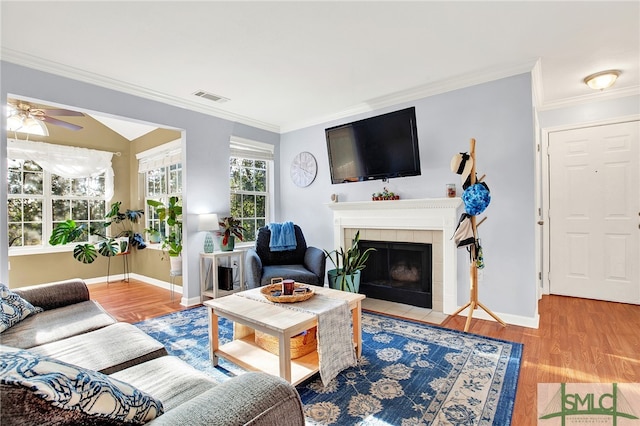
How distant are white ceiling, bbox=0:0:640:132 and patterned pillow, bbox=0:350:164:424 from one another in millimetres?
2132

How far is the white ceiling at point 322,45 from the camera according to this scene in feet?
6.84

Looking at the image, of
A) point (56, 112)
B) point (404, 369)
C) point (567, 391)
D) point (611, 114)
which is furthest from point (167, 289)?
point (611, 114)

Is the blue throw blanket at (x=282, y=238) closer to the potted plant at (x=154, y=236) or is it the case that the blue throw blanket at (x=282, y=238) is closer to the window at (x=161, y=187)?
the window at (x=161, y=187)

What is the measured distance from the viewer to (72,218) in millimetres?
4867

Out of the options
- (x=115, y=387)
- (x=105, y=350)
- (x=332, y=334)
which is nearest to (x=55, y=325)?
(x=105, y=350)

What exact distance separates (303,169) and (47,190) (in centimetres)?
378

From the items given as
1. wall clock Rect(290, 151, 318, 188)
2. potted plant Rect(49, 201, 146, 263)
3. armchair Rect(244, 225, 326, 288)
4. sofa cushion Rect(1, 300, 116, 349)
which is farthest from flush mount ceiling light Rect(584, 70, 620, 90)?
potted plant Rect(49, 201, 146, 263)

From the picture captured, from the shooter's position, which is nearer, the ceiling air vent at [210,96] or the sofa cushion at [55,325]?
the sofa cushion at [55,325]

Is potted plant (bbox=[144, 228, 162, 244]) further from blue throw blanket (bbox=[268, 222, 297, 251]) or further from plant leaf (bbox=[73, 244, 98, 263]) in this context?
blue throw blanket (bbox=[268, 222, 297, 251])

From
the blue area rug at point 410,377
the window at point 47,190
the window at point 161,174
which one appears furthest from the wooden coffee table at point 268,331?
the window at point 47,190

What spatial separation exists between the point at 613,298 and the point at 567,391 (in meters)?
2.58

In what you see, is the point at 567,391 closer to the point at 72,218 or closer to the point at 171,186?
the point at 171,186

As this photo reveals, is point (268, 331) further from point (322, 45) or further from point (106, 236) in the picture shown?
point (106, 236)

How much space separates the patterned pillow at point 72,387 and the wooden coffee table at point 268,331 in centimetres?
99
